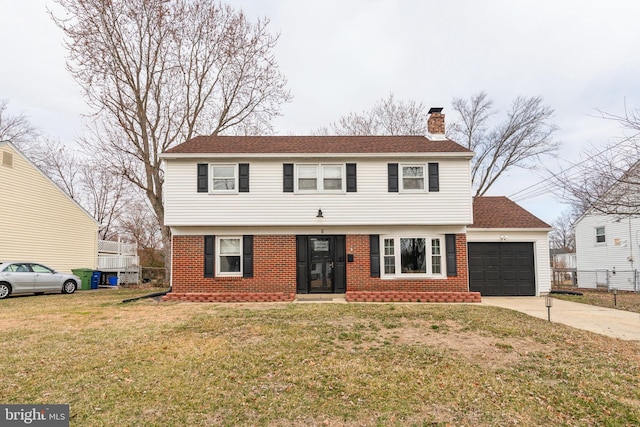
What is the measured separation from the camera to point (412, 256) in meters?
13.4

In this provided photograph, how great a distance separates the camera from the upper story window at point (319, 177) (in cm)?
1348

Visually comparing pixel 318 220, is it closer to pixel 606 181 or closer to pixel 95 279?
pixel 606 181

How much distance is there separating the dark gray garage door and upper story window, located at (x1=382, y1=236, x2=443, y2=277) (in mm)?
2332

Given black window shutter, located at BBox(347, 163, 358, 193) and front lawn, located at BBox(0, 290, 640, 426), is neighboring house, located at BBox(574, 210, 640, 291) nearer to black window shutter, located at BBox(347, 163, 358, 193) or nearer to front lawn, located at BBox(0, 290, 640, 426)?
black window shutter, located at BBox(347, 163, 358, 193)

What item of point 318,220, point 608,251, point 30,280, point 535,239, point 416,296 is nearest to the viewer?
point 416,296

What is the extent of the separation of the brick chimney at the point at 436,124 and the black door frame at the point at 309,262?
5.59m

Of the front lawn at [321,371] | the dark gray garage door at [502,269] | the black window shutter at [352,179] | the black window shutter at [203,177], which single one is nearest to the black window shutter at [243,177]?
the black window shutter at [203,177]

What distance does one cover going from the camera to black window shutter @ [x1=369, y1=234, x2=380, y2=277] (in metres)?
13.3

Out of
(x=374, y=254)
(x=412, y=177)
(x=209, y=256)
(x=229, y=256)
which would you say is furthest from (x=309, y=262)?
(x=412, y=177)

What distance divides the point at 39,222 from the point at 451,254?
19.0 m

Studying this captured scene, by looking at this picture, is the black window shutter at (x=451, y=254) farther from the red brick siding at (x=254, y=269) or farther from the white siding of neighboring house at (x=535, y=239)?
the red brick siding at (x=254, y=269)

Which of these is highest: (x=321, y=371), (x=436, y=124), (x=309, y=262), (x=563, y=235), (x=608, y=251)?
(x=436, y=124)

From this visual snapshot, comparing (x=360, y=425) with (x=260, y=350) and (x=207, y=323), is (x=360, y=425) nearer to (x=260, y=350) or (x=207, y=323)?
(x=260, y=350)

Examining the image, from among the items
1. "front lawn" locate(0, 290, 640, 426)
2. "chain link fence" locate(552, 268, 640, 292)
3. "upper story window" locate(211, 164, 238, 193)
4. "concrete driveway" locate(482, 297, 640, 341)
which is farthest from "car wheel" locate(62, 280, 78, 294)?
"chain link fence" locate(552, 268, 640, 292)
